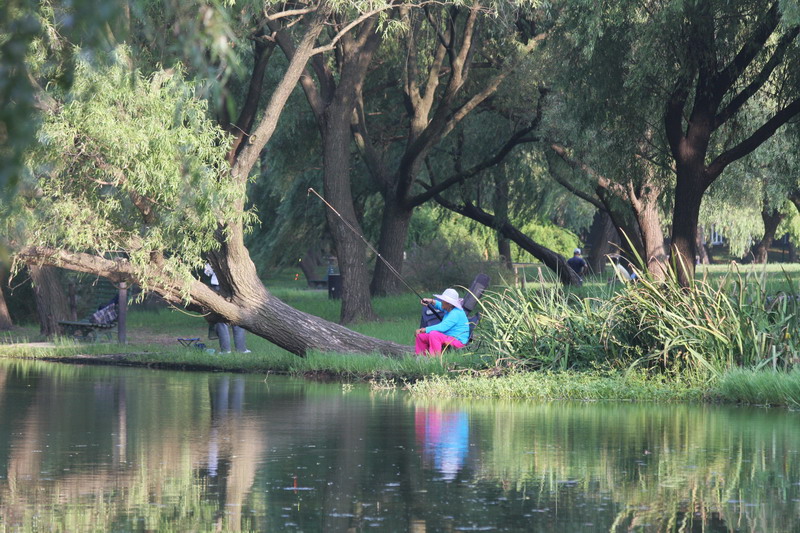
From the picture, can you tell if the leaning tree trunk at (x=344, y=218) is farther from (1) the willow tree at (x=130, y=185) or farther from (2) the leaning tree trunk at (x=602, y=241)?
(2) the leaning tree trunk at (x=602, y=241)

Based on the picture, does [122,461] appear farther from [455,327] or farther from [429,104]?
[429,104]

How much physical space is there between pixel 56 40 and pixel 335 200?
12356 mm

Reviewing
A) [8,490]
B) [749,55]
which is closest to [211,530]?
[8,490]

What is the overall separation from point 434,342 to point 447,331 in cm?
39

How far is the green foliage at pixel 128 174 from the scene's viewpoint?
16.8 metres

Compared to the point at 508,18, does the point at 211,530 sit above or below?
below

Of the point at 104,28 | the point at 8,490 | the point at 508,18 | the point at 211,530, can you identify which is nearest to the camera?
the point at 104,28

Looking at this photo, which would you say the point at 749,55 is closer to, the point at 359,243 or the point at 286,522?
the point at 359,243

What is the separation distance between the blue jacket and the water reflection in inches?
162

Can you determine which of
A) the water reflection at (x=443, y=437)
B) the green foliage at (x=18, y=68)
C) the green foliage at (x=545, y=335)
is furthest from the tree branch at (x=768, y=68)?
the green foliage at (x=18, y=68)

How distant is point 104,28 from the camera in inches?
220

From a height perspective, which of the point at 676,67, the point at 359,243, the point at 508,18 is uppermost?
the point at 508,18

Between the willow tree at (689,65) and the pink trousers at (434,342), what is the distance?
389 centimetres

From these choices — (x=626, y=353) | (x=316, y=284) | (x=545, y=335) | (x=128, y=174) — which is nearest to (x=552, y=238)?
(x=316, y=284)
